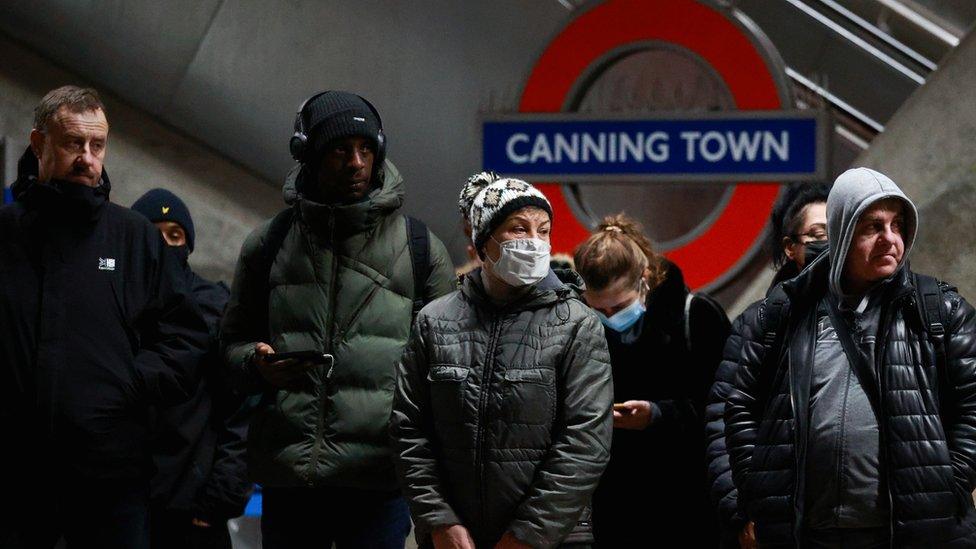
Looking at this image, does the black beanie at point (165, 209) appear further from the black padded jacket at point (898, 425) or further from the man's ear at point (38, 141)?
the black padded jacket at point (898, 425)

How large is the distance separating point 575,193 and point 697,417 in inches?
57.0

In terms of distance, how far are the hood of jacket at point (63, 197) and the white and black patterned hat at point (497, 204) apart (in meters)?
0.93

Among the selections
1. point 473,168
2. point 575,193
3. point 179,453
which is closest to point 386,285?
point 179,453

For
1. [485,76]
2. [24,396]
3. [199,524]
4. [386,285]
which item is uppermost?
[485,76]

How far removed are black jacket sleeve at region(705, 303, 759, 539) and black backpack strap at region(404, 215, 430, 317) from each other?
755 mm

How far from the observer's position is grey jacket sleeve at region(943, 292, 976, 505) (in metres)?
3.46

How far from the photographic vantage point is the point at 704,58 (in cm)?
561

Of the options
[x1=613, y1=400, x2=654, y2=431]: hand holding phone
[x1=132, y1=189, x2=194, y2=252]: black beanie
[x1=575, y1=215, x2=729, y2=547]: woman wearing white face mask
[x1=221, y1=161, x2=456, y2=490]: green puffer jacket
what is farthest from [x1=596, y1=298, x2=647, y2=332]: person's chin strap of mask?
[x1=132, y1=189, x2=194, y2=252]: black beanie

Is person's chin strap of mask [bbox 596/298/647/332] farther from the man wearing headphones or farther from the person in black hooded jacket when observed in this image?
the man wearing headphones

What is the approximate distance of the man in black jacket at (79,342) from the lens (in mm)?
3818

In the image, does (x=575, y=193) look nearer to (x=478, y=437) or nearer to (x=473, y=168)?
(x=473, y=168)

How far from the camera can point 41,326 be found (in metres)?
3.86

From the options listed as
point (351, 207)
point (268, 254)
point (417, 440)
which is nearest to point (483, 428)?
point (417, 440)

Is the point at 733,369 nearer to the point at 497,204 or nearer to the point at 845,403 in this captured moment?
the point at 845,403
